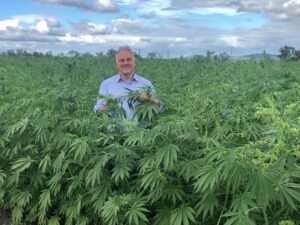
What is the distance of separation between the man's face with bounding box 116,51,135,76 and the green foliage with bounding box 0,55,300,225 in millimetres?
418

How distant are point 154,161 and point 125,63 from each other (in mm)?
2038

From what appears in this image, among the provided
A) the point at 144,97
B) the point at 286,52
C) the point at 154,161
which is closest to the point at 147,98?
the point at 144,97

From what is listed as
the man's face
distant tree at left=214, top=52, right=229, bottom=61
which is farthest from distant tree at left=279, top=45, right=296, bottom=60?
the man's face

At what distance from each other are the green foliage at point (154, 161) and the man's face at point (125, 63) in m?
0.42

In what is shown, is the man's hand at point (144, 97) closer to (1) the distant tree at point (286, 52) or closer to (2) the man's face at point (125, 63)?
(2) the man's face at point (125, 63)

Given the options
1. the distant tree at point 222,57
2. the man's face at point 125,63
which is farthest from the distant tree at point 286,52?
the man's face at point 125,63

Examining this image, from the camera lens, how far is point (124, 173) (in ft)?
12.5

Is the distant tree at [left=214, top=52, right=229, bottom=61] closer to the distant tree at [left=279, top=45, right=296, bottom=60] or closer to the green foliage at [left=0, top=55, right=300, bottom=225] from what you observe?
the distant tree at [left=279, top=45, right=296, bottom=60]

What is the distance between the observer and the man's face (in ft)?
17.6

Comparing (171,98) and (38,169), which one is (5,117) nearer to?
(38,169)

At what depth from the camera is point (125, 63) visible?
543 cm

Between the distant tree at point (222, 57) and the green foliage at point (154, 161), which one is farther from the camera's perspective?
the distant tree at point (222, 57)

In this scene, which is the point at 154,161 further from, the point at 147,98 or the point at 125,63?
the point at 125,63

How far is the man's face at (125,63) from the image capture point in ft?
17.6
